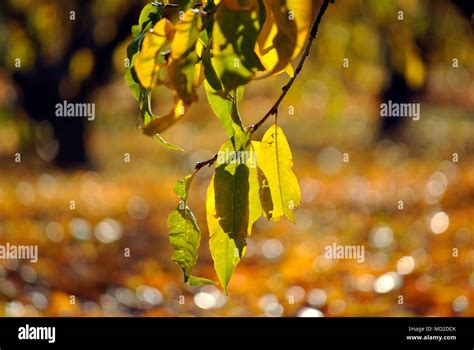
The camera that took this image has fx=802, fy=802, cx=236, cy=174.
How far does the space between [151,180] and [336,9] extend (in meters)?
2.84

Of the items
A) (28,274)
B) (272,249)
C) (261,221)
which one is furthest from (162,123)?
(261,221)

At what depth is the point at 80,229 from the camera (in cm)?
636

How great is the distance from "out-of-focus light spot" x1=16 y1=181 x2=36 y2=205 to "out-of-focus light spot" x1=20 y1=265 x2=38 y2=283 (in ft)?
5.43

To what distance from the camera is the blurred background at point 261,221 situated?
5.05 m

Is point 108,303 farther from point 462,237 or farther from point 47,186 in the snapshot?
point 47,186

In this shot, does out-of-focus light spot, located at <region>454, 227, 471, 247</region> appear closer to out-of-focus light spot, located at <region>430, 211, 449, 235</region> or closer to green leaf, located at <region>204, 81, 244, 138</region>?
out-of-focus light spot, located at <region>430, 211, 449, 235</region>

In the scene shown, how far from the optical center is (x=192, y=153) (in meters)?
10.1

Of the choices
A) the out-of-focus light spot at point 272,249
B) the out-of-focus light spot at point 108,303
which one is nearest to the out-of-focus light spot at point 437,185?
the out-of-focus light spot at point 272,249

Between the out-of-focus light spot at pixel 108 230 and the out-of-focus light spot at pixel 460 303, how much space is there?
265 centimetres

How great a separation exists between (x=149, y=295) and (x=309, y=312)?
107 cm

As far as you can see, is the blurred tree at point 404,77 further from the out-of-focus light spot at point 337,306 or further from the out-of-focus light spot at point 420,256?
the out-of-focus light spot at point 337,306

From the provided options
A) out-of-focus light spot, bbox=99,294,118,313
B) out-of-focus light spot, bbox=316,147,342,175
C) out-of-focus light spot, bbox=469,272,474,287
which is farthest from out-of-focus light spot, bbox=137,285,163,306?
out-of-focus light spot, bbox=316,147,342,175
